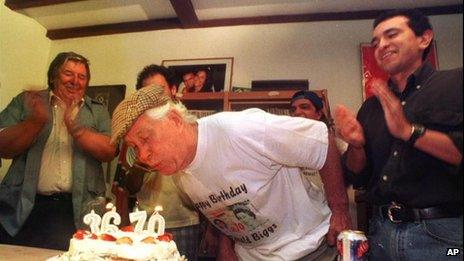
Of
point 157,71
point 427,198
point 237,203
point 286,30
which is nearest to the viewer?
point 427,198

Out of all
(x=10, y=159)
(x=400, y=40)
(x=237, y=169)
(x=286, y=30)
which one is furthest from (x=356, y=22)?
(x=10, y=159)

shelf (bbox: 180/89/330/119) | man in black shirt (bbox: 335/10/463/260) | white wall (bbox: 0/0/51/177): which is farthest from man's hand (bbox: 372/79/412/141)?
white wall (bbox: 0/0/51/177)

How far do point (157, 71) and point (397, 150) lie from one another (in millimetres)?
590

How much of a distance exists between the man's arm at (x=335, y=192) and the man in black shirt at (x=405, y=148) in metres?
0.08

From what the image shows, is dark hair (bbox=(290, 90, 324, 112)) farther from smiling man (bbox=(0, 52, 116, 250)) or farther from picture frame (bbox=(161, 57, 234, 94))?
smiling man (bbox=(0, 52, 116, 250))

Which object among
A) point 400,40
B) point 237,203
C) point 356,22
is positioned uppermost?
point 356,22

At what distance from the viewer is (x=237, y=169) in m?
0.56

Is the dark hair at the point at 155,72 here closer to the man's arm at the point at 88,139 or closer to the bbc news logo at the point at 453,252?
the man's arm at the point at 88,139

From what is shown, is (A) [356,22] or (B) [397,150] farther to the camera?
(A) [356,22]

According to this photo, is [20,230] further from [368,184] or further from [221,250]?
[368,184]

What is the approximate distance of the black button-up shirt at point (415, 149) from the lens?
0.26 m

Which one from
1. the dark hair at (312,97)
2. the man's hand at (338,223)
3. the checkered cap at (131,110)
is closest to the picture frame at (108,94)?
the checkered cap at (131,110)

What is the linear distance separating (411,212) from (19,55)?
87cm

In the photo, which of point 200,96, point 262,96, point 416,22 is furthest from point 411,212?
point 200,96
